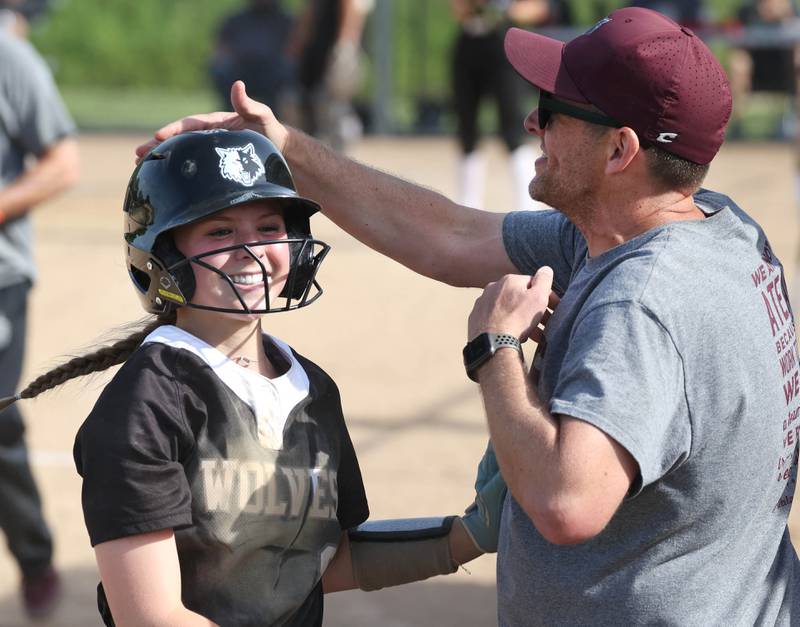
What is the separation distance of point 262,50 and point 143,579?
13.9 meters

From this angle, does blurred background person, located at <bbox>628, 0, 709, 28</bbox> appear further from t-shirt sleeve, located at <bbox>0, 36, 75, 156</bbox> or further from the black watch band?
the black watch band

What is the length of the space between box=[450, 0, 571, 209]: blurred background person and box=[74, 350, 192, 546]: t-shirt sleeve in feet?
24.0

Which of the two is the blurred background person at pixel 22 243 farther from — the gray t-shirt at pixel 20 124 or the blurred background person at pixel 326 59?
the blurred background person at pixel 326 59

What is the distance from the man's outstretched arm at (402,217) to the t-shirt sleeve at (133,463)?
1.03 m

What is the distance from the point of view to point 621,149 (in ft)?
8.02

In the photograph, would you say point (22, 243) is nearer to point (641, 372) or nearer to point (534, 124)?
point (534, 124)

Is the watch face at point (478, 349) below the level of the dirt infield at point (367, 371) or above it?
above

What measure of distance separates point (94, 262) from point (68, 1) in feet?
44.5

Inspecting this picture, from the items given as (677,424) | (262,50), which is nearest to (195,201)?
(677,424)

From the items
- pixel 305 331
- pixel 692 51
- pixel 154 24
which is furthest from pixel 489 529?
pixel 154 24

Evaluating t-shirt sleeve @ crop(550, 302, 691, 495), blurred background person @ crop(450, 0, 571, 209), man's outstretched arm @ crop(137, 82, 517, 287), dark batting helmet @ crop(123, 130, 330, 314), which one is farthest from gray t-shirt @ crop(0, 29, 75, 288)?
blurred background person @ crop(450, 0, 571, 209)

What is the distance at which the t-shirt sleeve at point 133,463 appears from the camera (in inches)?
88.3

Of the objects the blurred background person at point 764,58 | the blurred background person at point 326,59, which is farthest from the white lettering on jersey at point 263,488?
the blurred background person at point 764,58

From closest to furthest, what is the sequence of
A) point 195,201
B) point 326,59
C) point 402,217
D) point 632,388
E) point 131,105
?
point 632,388 < point 195,201 < point 402,217 < point 326,59 < point 131,105
